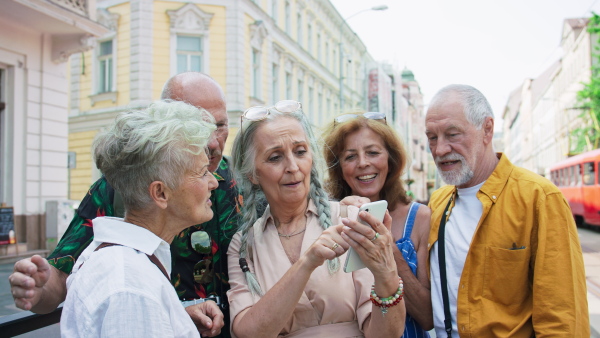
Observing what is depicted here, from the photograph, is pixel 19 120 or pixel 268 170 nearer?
pixel 268 170

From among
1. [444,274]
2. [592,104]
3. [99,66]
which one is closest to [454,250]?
[444,274]

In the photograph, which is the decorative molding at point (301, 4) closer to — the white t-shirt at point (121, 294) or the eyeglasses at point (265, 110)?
the eyeglasses at point (265, 110)

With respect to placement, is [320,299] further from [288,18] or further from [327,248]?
[288,18]

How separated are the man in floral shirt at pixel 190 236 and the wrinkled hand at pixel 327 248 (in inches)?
20.8

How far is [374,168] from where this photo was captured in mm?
2701

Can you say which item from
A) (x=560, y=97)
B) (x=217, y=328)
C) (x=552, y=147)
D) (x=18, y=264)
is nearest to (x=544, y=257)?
(x=217, y=328)

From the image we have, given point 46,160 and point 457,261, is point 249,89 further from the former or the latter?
point 457,261

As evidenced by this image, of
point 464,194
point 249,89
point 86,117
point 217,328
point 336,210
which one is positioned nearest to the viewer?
point 217,328

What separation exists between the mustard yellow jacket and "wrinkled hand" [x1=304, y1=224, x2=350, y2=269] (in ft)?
2.52

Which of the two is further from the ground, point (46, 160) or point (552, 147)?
point (552, 147)

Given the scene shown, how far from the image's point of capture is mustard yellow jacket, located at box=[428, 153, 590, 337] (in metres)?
1.93

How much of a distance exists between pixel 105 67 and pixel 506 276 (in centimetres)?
1843

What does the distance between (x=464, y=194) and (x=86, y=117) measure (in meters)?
18.2

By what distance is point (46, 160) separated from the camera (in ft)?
35.4
